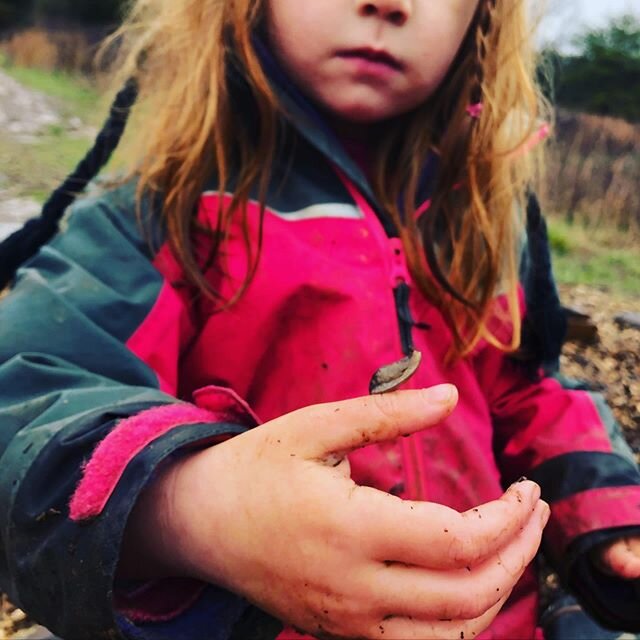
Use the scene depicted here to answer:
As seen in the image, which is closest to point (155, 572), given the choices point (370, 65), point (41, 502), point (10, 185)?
point (41, 502)

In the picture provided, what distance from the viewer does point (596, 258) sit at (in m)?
5.53

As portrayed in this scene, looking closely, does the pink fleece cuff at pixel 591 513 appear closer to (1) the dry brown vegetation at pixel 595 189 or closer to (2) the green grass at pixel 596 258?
(2) the green grass at pixel 596 258

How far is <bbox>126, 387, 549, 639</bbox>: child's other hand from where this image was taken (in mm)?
537

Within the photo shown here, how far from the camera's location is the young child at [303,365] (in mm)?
562

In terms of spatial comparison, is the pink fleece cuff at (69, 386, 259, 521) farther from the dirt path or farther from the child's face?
the dirt path

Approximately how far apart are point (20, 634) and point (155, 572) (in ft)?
1.87

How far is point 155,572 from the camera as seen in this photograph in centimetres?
69

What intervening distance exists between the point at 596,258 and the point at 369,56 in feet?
16.3

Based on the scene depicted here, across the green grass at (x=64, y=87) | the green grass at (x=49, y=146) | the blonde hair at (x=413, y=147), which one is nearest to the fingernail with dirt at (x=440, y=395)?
the blonde hair at (x=413, y=147)

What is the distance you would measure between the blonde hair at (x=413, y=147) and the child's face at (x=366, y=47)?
0.18ft

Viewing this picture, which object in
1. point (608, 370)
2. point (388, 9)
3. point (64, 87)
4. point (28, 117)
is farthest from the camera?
point (64, 87)

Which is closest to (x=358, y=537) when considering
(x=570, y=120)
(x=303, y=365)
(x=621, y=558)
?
(x=303, y=365)

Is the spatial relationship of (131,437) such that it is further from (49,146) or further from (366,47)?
(49,146)

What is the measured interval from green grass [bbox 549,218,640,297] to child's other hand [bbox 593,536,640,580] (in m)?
2.98
